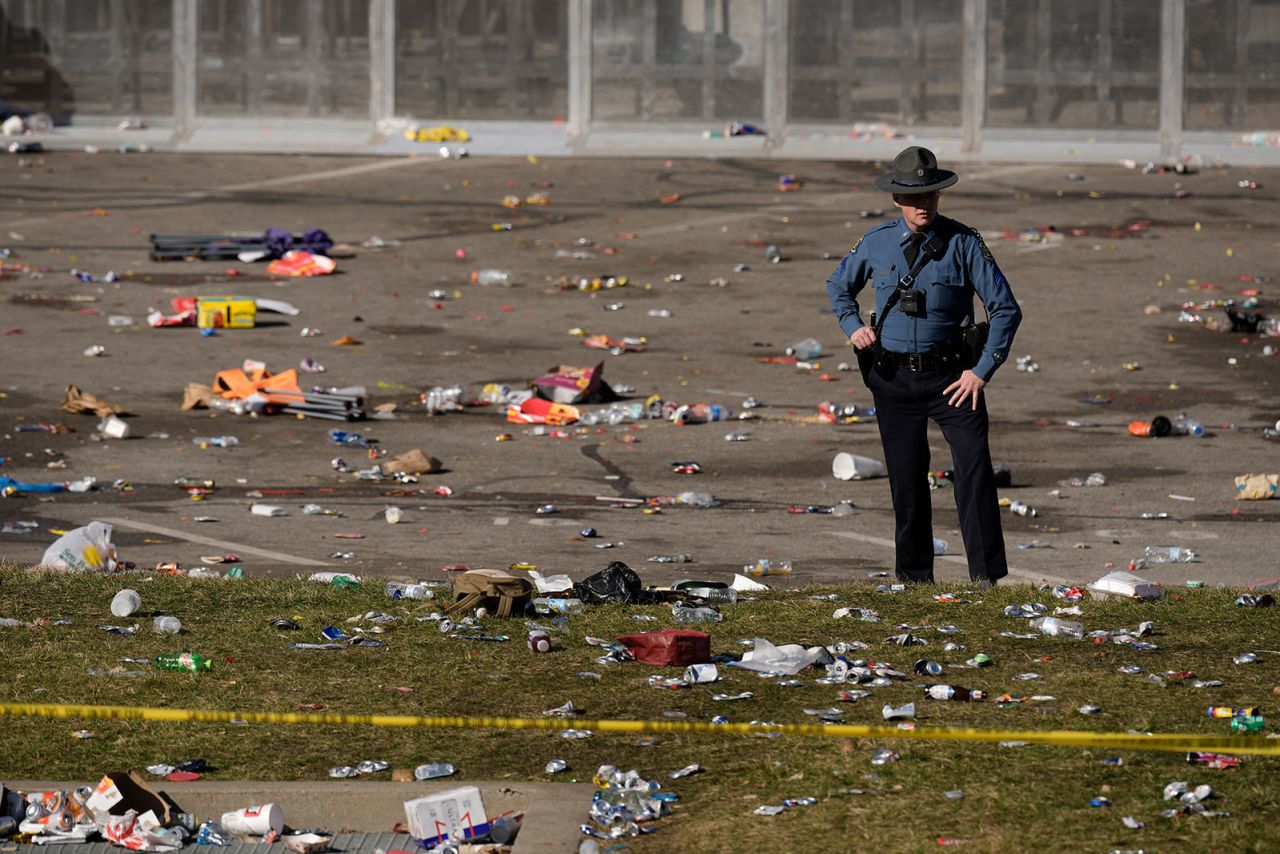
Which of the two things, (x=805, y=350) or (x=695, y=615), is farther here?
(x=805, y=350)

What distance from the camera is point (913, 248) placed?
8.11 m

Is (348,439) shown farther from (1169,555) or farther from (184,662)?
(184,662)

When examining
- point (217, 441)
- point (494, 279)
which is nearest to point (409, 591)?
point (217, 441)

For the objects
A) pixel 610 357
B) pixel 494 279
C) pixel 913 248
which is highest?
pixel 913 248

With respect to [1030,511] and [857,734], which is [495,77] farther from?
[857,734]

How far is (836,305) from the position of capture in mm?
8438

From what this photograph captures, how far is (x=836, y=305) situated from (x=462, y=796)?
3.84 metres

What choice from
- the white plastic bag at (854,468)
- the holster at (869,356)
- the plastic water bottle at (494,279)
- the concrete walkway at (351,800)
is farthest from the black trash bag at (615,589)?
the plastic water bottle at (494,279)

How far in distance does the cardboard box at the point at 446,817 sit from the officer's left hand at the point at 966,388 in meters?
3.51

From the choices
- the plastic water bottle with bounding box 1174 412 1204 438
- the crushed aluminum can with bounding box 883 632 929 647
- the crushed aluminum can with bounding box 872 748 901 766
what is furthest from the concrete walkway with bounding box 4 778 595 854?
the plastic water bottle with bounding box 1174 412 1204 438

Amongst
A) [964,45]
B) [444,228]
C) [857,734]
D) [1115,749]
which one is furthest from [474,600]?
[964,45]

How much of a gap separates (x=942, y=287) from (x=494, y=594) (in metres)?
2.27

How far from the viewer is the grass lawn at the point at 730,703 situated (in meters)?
5.09

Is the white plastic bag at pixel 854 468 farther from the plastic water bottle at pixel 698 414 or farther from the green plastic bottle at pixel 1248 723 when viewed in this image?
the green plastic bottle at pixel 1248 723
